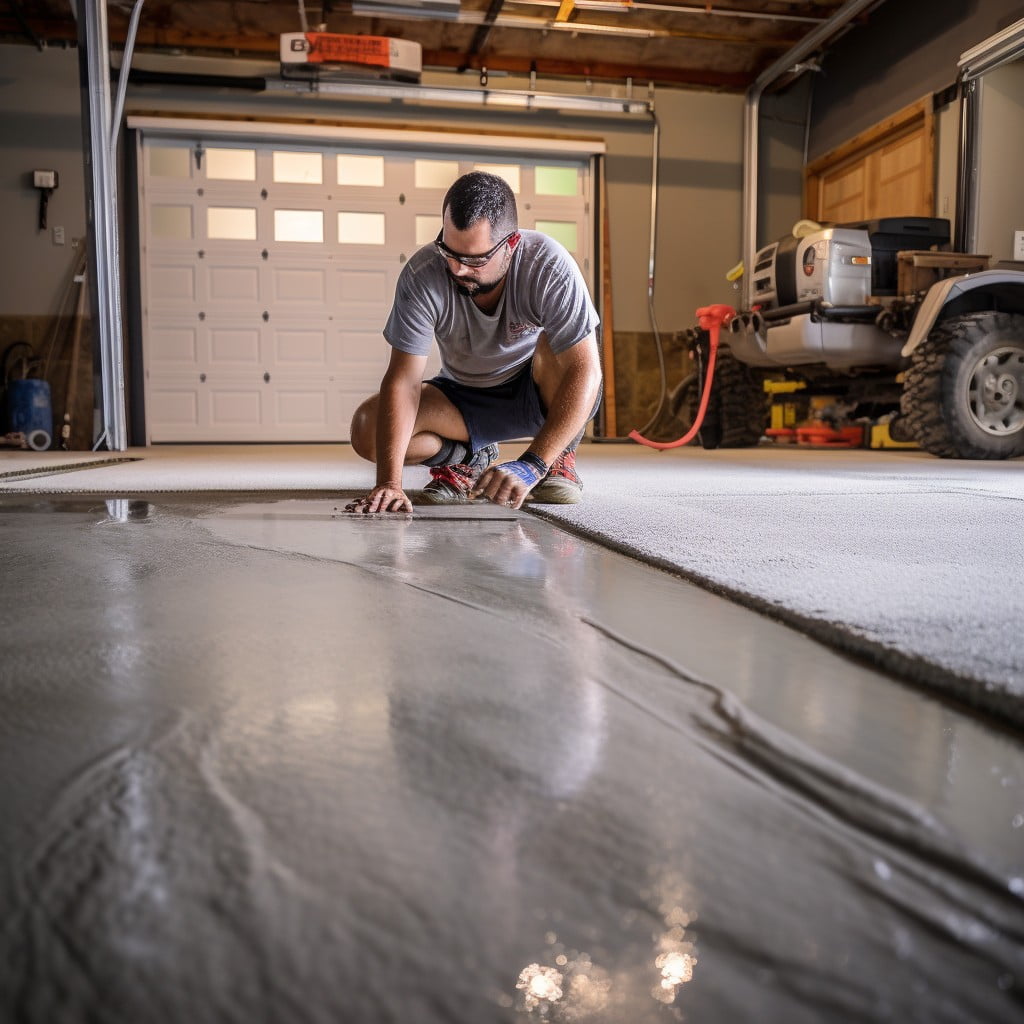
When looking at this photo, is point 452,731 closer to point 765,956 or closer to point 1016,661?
point 765,956

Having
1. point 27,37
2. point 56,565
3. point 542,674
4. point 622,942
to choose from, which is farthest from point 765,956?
point 27,37

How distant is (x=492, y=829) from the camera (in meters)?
0.47

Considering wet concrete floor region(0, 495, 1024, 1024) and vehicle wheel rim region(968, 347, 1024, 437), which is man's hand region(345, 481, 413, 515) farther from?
vehicle wheel rim region(968, 347, 1024, 437)

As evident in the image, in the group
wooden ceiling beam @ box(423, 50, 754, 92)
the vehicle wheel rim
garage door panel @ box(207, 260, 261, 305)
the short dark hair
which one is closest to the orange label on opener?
wooden ceiling beam @ box(423, 50, 754, 92)

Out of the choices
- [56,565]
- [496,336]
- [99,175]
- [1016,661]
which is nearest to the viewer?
[1016,661]

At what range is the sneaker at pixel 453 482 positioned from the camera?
2.46 meters

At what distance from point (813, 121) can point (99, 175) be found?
6.39 m

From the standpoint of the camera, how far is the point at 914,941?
372mm

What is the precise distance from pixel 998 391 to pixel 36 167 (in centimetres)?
769

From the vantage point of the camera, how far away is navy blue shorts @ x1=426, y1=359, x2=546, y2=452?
265 cm

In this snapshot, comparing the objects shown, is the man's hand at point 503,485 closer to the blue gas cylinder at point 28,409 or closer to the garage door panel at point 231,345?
the blue gas cylinder at point 28,409

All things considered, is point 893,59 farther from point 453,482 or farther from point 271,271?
point 453,482

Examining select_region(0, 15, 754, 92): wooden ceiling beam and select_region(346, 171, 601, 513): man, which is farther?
select_region(0, 15, 754, 92): wooden ceiling beam

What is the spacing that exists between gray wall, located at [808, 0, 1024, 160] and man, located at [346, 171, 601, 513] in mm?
5566
